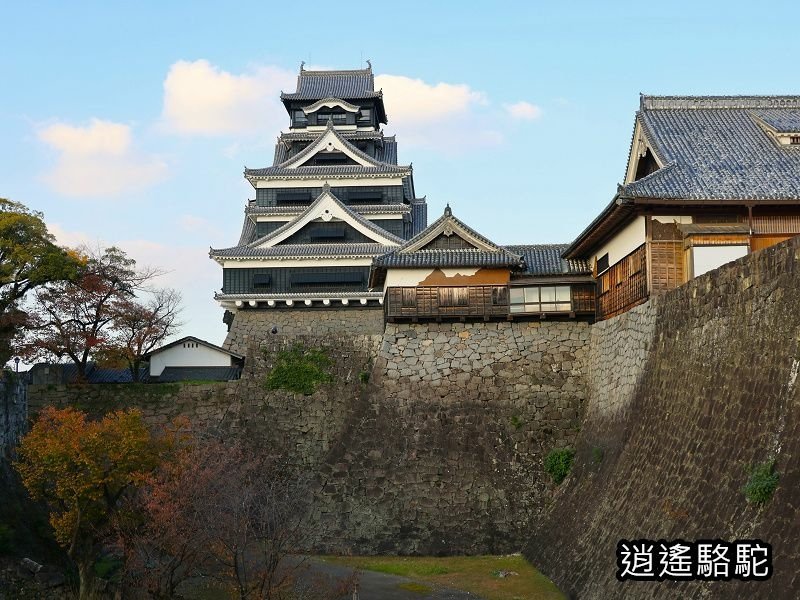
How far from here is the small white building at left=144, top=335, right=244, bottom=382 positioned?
92.8 feet

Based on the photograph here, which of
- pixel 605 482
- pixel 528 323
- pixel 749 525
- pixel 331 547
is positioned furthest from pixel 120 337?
pixel 749 525

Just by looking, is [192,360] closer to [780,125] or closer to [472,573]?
[472,573]

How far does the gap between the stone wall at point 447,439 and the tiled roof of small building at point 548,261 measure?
144 cm

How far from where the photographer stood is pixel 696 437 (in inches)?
504

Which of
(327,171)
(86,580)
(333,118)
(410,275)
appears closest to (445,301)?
(410,275)

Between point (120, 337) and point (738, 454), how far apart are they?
20744mm

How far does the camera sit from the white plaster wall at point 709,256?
17047mm

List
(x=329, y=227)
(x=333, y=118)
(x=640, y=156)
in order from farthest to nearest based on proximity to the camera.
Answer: (x=333, y=118), (x=329, y=227), (x=640, y=156)

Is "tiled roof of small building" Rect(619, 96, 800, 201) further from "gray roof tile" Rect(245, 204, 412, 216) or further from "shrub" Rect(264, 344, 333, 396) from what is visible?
"gray roof tile" Rect(245, 204, 412, 216)

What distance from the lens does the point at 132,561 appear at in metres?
16.4

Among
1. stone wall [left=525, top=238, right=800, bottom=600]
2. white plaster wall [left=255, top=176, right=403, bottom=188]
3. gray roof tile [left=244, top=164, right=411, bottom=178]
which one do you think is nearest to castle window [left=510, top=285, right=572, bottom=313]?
stone wall [left=525, top=238, right=800, bottom=600]

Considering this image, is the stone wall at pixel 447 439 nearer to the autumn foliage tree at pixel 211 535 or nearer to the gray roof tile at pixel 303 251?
→ the autumn foliage tree at pixel 211 535

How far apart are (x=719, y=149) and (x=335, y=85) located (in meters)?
23.9

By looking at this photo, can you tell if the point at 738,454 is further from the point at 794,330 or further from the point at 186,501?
the point at 186,501
